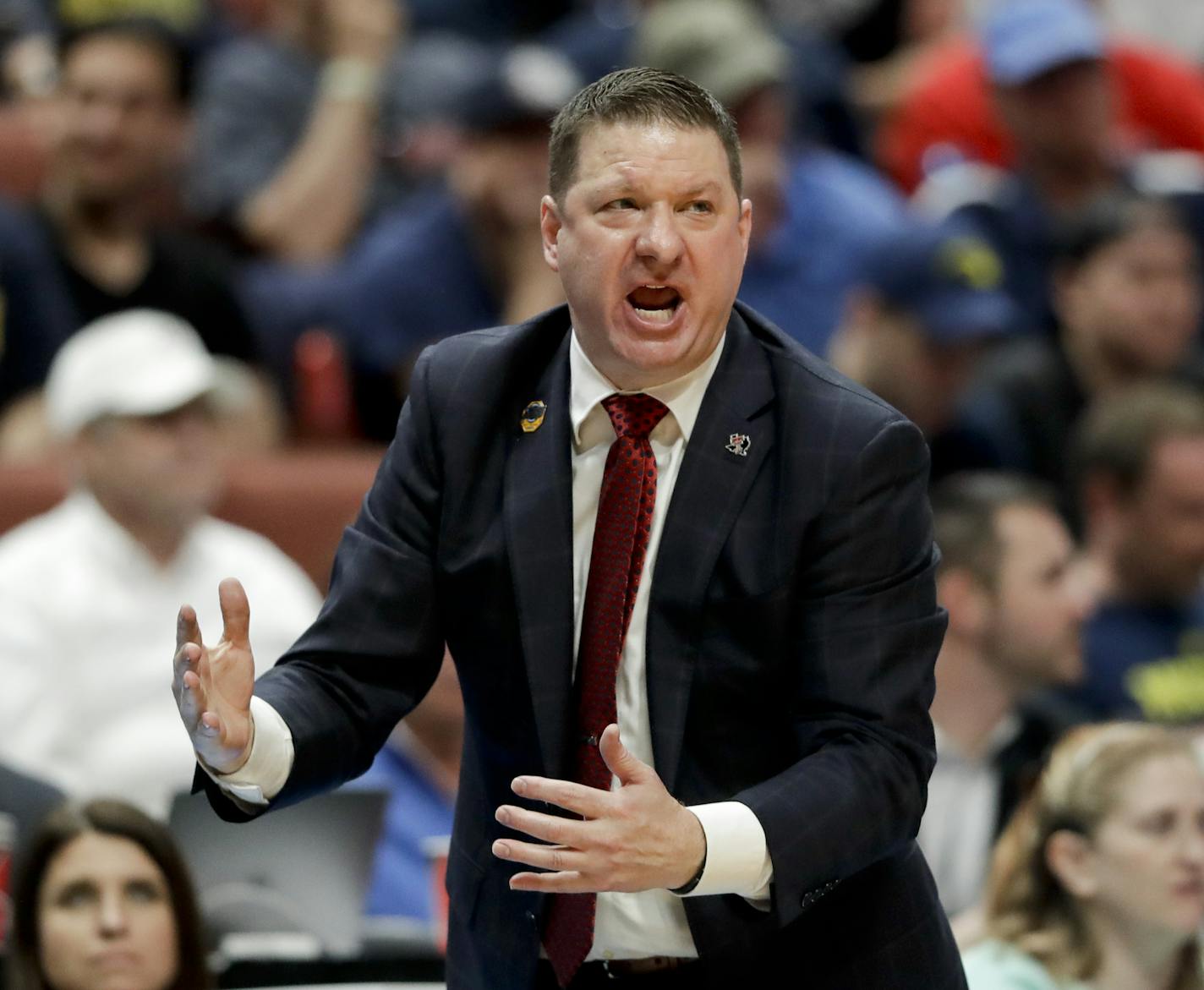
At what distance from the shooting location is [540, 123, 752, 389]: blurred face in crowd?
7.09 ft

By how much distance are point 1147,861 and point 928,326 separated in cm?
229

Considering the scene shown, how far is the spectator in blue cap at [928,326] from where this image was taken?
5.73 meters

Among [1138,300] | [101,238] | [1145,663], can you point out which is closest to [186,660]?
[1145,663]

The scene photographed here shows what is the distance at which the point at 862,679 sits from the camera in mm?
2152

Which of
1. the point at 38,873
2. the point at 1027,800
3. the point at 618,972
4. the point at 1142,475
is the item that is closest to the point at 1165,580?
the point at 1142,475

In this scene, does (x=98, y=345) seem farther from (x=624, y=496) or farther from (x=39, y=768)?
(x=624, y=496)

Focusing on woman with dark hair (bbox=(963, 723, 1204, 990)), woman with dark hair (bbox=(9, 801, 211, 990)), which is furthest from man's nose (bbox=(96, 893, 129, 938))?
woman with dark hair (bbox=(963, 723, 1204, 990))

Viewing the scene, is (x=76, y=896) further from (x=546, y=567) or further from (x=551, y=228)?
(x=551, y=228)

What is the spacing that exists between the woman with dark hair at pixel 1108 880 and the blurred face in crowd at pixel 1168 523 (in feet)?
4.42

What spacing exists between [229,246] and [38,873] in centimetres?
315

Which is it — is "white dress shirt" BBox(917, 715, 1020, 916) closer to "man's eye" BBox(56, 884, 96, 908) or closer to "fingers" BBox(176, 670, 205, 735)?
"man's eye" BBox(56, 884, 96, 908)

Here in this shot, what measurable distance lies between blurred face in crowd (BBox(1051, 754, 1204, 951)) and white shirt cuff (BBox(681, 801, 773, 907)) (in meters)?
1.98

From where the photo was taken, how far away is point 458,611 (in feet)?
7.53

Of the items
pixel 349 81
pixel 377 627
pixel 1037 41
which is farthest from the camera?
pixel 349 81
